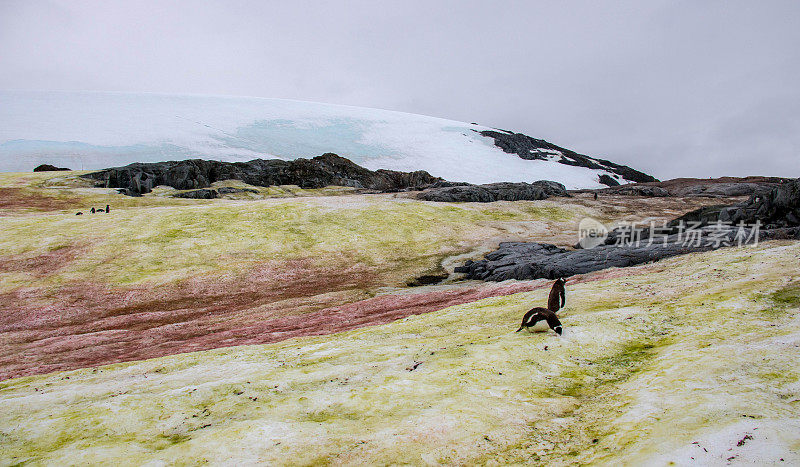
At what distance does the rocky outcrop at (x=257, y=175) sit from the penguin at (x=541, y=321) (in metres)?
115

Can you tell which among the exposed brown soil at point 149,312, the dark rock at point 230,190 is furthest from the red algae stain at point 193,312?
the dark rock at point 230,190

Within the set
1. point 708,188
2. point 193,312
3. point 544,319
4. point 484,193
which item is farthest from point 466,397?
point 708,188

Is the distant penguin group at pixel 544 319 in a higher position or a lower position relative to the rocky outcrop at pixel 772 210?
lower

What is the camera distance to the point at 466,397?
13992 millimetres

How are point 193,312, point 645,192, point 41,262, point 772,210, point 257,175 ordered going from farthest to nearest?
point 645,192, point 257,175, point 41,262, point 772,210, point 193,312

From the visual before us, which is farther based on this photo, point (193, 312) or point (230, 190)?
point (230, 190)

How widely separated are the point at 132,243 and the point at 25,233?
16006mm

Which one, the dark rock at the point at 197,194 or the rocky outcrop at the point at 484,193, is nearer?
the rocky outcrop at the point at 484,193

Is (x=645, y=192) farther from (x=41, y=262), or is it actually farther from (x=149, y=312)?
(x=41, y=262)

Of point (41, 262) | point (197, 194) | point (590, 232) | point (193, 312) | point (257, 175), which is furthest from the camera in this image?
point (257, 175)

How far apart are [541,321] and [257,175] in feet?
486

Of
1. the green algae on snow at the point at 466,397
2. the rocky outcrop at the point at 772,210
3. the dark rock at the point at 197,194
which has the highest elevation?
the rocky outcrop at the point at 772,210

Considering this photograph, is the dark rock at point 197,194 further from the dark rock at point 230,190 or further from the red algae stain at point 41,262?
the red algae stain at point 41,262

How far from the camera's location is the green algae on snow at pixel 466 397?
1096 centimetres
